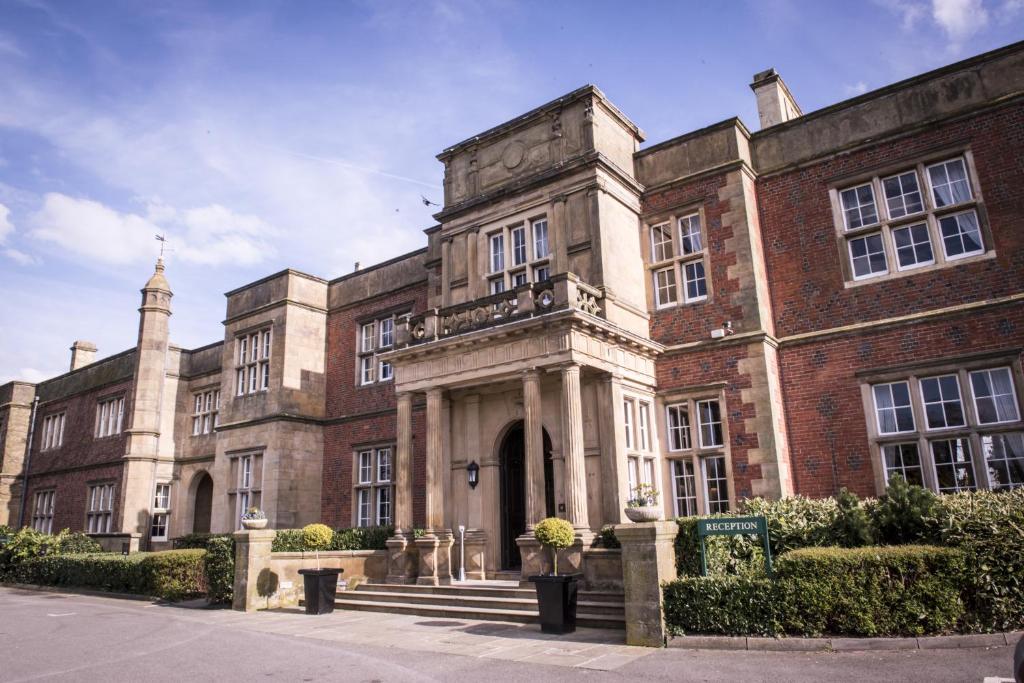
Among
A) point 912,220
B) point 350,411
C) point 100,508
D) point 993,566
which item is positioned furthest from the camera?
point 100,508

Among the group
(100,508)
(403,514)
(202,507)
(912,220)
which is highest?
(912,220)

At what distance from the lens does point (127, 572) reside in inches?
709

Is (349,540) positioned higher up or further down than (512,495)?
further down

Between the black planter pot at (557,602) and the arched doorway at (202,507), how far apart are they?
1998 cm

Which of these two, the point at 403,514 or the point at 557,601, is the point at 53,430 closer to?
the point at 403,514

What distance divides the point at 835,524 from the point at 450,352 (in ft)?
25.6

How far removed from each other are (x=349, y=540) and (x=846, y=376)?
37.4 ft

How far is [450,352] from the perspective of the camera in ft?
48.4

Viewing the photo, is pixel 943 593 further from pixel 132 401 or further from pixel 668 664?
pixel 132 401

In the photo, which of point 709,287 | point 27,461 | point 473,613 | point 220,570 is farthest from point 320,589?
point 27,461

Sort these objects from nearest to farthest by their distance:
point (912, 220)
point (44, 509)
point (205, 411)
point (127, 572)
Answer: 1. point (912, 220)
2. point (127, 572)
3. point (205, 411)
4. point (44, 509)

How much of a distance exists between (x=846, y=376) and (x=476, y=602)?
798cm

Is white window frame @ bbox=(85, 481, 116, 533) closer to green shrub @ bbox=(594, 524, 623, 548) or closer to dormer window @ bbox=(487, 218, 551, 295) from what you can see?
dormer window @ bbox=(487, 218, 551, 295)

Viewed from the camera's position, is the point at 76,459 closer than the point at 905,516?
No
